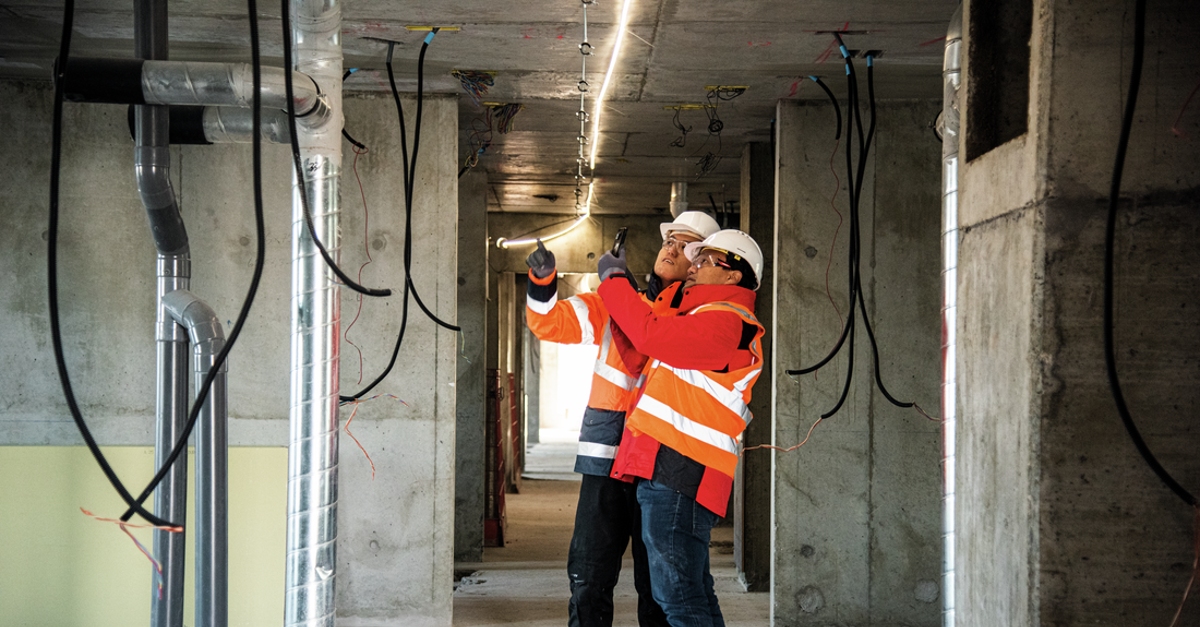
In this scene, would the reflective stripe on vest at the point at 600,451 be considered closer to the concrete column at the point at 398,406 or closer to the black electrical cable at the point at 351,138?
the concrete column at the point at 398,406

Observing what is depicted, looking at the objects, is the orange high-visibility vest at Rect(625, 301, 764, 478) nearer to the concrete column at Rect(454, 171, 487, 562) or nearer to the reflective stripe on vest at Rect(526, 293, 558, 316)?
the reflective stripe on vest at Rect(526, 293, 558, 316)

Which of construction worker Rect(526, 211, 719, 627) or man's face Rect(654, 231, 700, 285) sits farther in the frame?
man's face Rect(654, 231, 700, 285)

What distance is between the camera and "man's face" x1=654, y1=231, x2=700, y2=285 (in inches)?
135

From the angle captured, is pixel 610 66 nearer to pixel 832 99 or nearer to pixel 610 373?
pixel 832 99

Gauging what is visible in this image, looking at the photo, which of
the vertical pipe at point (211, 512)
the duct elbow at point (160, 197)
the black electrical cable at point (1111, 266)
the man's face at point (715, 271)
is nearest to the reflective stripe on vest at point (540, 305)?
the man's face at point (715, 271)

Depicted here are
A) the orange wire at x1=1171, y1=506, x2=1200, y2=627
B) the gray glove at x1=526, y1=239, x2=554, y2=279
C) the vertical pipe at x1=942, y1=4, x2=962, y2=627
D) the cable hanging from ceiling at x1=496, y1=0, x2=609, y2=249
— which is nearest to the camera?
the orange wire at x1=1171, y1=506, x2=1200, y2=627

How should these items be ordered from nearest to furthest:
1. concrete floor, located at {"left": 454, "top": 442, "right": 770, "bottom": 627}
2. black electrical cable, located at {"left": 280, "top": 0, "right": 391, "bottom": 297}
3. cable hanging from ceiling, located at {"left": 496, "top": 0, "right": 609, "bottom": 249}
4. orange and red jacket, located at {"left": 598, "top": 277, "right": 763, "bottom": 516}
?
black electrical cable, located at {"left": 280, "top": 0, "right": 391, "bottom": 297} → orange and red jacket, located at {"left": 598, "top": 277, "right": 763, "bottom": 516} → cable hanging from ceiling, located at {"left": 496, "top": 0, "right": 609, "bottom": 249} → concrete floor, located at {"left": 454, "top": 442, "right": 770, "bottom": 627}

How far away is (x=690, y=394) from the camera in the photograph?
2.98 meters

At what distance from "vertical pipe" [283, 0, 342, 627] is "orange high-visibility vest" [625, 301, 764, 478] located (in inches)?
40.8

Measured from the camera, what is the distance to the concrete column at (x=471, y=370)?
21.2ft

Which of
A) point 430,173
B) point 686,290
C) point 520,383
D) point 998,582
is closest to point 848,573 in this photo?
point 686,290

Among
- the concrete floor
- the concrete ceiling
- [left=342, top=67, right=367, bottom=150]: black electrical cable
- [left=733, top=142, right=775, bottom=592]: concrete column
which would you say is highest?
the concrete ceiling

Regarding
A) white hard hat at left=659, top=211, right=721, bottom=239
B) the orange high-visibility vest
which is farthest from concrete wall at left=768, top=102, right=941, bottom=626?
the orange high-visibility vest

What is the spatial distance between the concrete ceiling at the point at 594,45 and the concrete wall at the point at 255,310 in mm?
353
